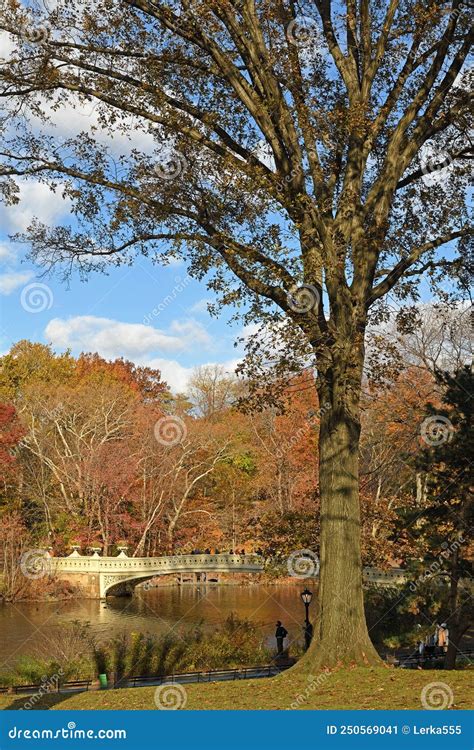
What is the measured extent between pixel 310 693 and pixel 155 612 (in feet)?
98.7

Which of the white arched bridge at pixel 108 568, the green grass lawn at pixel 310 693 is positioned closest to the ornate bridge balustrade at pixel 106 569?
the white arched bridge at pixel 108 568

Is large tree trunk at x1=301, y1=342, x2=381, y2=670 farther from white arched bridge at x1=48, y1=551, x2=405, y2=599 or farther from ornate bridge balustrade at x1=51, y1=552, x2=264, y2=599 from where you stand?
ornate bridge balustrade at x1=51, y1=552, x2=264, y2=599

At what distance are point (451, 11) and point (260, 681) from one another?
9.42 metres

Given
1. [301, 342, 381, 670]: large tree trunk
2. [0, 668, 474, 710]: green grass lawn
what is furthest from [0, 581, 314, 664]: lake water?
[301, 342, 381, 670]: large tree trunk

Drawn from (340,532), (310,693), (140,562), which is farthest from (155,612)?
(310,693)

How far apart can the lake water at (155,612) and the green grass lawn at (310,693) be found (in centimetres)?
1549

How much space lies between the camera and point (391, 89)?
40.7 feet

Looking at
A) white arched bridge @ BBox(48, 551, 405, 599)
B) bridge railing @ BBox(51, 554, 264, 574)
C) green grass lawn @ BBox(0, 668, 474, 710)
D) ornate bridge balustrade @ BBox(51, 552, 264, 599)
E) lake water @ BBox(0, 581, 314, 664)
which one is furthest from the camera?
ornate bridge balustrade @ BBox(51, 552, 264, 599)

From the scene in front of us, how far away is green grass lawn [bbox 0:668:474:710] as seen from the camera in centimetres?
827

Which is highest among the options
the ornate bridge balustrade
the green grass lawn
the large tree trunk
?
the large tree trunk

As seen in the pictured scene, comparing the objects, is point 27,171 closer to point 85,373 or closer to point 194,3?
point 194,3

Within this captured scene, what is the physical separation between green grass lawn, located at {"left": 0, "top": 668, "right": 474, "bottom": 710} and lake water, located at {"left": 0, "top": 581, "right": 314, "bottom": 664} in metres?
15.5

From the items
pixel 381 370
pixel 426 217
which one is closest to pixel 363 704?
pixel 381 370

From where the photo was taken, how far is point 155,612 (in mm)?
37719
